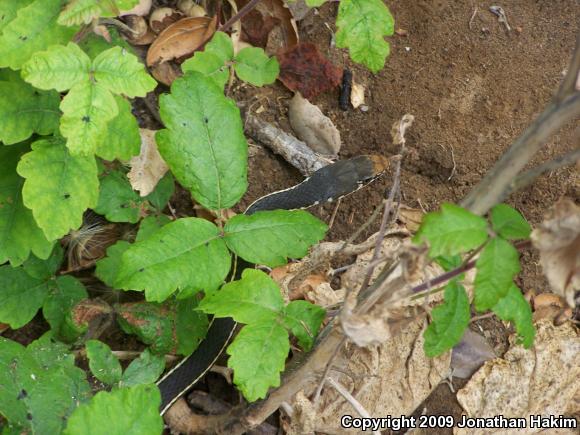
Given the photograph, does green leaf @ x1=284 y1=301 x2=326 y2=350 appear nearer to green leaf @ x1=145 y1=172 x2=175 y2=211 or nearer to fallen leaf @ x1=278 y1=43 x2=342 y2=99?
green leaf @ x1=145 y1=172 x2=175 y2=211

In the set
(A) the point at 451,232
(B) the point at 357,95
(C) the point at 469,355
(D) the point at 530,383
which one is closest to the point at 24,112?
(A) the point at 451,232

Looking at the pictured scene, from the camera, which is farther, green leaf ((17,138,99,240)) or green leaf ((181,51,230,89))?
green leaf ((181,51,230,89))

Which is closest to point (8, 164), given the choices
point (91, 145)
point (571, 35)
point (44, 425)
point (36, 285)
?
point (36, 285)

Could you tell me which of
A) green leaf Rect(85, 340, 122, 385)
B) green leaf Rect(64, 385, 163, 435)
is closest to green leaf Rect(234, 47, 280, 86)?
green leaf Rect(85, 340, 122, 385)

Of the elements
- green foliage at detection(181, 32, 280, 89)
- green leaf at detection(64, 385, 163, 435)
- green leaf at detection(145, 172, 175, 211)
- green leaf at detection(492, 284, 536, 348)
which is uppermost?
green leaf at detection(492, 284, 536, 348)

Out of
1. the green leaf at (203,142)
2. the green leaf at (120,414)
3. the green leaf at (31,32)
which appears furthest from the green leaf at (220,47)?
the green leaf at (120,414)

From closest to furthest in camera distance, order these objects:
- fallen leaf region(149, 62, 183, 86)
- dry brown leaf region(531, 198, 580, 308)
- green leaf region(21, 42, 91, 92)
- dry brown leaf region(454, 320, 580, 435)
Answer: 1. dry brown leaf region(531, 198, 580, 308)
2. green leaf region(21, 42, 91, 92)
3. dry brown leaf region(454, 320, 580, 435)
4. fallen leaf region(149, 62, 183, 86)
